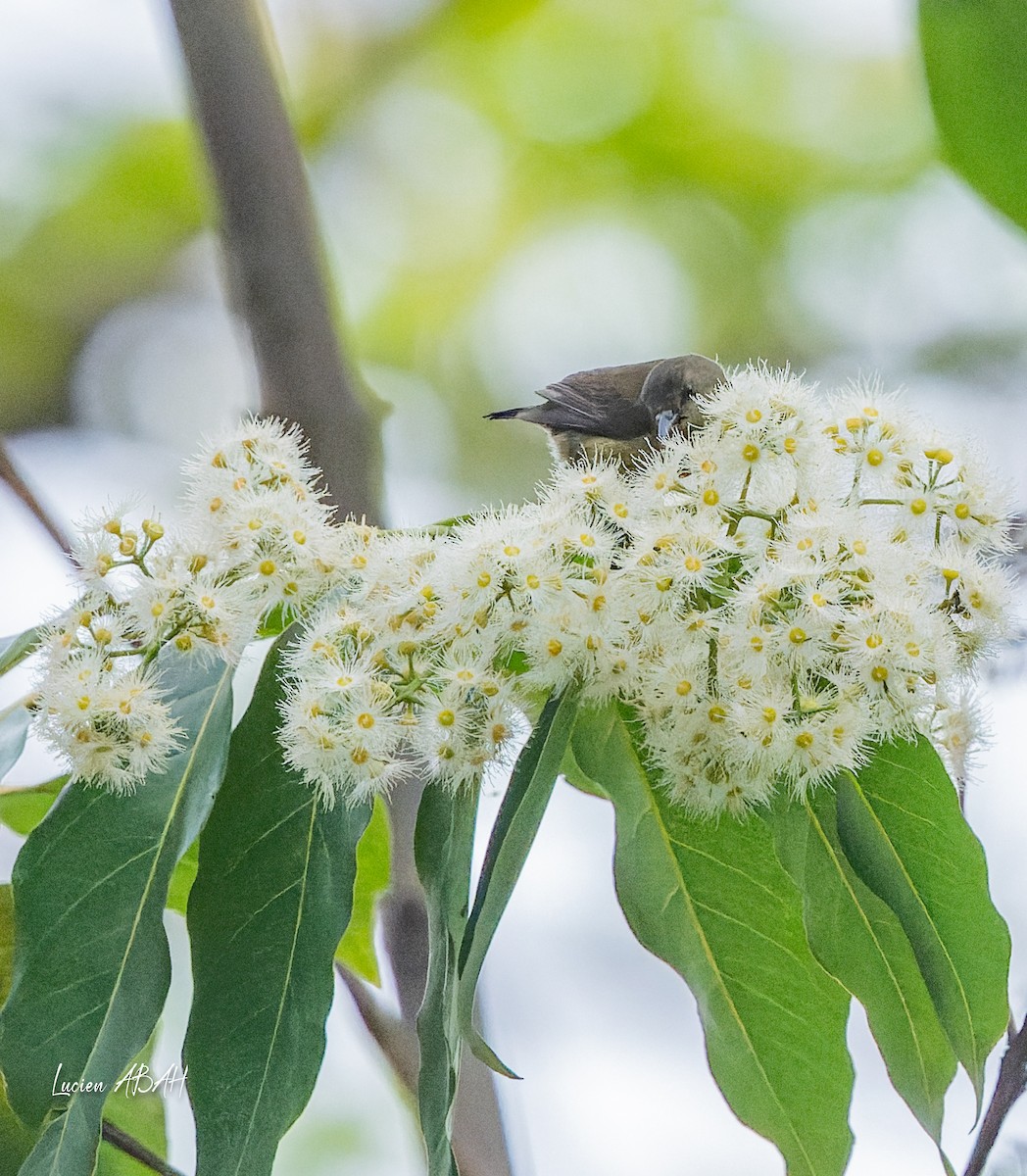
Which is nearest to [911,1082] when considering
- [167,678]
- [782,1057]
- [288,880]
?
[782,1057]

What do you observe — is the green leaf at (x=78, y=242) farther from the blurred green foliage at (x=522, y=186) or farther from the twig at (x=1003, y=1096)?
the twig at (x=1003, y=1096)

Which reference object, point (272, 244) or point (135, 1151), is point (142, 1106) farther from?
point (272, 244)

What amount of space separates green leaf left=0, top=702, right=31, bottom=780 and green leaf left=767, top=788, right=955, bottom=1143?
604 millimetres

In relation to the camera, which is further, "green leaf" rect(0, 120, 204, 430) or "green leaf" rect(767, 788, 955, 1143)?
"green leaf" rect(0, 120, 204, 430)

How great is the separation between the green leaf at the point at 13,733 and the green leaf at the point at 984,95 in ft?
2.61

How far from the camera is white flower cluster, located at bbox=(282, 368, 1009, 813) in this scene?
85 centimetres

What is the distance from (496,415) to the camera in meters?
2.40

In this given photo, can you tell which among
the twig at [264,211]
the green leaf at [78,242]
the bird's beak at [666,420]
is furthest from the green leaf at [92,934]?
the green leaf at [78,242]

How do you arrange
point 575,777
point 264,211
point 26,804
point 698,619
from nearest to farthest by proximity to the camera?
point 698,619 < point 575,777 < point 26,804 < point 264,211

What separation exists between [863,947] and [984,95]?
59 centimetres

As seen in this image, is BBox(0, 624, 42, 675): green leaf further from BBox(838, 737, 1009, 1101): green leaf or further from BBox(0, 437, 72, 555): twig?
BBox(838, 737, 1009, 1101): green leaf

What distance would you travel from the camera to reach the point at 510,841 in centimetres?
80

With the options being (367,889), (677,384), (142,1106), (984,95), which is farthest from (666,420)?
(984,95)
